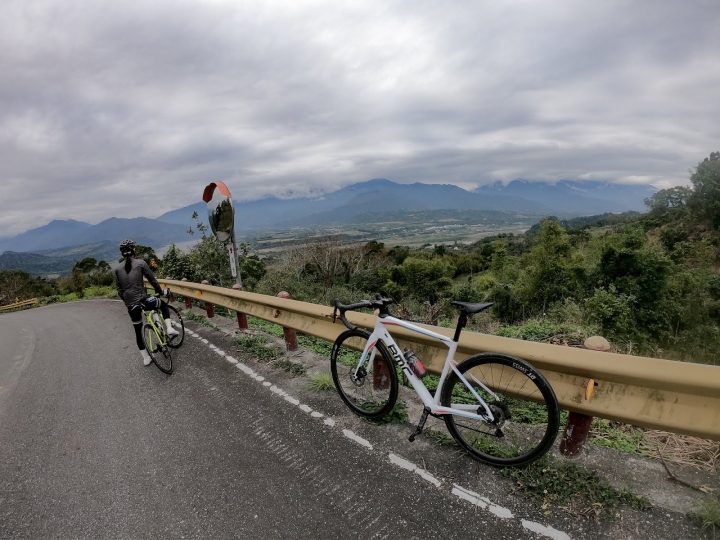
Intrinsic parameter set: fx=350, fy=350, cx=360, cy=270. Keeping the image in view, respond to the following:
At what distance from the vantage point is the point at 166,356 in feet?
16.2

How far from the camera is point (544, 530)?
1.96m

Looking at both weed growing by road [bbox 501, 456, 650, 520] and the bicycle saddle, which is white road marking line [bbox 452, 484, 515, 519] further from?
the bicycle saddle

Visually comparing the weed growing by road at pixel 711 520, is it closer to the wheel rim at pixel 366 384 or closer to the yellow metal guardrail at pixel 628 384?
the yellow metal guardrail at pixel 628 384

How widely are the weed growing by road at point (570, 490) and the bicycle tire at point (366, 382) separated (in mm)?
1126

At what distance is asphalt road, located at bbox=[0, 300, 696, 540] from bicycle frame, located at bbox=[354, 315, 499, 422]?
1.29 ft

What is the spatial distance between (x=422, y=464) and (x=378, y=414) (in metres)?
0.65

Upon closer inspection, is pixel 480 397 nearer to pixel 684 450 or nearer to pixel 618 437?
pixel 618 437

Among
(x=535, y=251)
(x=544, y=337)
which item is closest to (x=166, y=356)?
(x=544, y=337)

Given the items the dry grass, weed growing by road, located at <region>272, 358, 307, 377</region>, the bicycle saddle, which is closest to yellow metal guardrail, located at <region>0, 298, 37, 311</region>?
weed growing by road, located at <region>272, 358, 307, 377</region>

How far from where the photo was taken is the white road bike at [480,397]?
232cm

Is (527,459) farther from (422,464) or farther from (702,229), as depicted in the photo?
(702,229)

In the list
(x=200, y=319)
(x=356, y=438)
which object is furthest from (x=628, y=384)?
(x=200, y=319)

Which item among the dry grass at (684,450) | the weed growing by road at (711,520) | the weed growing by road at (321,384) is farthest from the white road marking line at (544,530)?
the weed growing by road at (321,384)

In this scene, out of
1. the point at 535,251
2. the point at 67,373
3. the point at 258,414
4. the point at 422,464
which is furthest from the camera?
the point at 535,251
